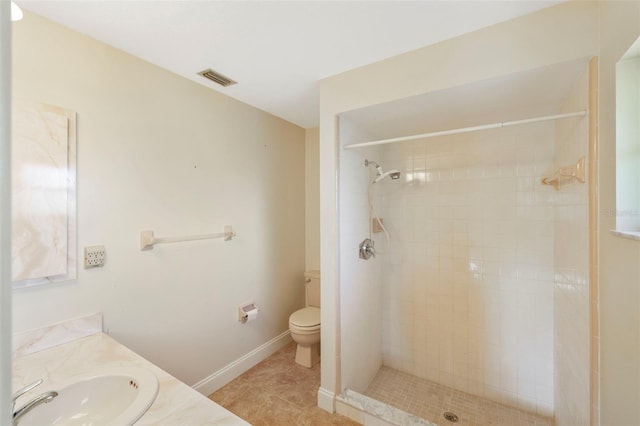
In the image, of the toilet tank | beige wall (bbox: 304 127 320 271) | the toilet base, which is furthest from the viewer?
beige wall (bbox: 304 127 320 271)

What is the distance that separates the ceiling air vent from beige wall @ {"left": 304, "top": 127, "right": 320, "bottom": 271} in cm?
122

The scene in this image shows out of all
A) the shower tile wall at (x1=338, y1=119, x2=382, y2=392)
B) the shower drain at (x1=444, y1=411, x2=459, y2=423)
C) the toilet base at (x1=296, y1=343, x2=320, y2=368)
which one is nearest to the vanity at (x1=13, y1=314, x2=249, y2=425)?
the shower tile wall at (x1=338, y1=119, x2=382, y2=392)

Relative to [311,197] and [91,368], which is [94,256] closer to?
[91,368]

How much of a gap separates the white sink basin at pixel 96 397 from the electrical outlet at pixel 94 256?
614 mm

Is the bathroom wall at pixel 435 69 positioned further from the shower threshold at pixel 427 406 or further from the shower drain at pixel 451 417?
the shower drain at pixel 451 417

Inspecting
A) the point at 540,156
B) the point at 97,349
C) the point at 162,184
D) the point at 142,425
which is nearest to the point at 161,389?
the point at 142,425

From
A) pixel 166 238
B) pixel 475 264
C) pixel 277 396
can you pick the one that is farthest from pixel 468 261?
pixel 166 238

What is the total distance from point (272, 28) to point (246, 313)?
80.2 inches

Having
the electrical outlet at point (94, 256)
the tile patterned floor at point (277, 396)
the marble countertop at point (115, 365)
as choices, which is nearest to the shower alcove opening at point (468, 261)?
the tile patterned floor at point (277, 396)

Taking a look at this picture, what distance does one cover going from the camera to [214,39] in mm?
1511

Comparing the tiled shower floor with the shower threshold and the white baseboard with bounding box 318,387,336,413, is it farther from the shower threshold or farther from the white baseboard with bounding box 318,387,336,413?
the white baseboard with bounding box 318,387,336,413

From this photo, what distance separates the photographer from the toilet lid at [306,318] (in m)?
2.36

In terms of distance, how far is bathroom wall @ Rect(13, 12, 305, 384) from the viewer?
139 centimetres

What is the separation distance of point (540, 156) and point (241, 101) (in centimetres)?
235
